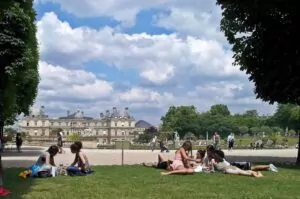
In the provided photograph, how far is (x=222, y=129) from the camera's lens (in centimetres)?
15750

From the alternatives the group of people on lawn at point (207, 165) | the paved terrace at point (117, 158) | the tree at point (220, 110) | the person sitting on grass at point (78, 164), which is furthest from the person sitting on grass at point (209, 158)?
the tree at point (220, 110)

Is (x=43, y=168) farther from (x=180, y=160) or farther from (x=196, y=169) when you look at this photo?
(x=196, y=169)

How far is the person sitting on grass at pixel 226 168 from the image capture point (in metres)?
16.0

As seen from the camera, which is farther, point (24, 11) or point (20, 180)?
point (24, 11)

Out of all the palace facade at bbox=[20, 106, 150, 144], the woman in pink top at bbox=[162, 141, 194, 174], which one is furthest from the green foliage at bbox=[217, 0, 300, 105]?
the palace facade at bbox=[20, 106, 150, 144]

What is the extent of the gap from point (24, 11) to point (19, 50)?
2.21 meters

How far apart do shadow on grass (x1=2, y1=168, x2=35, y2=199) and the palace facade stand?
125 m

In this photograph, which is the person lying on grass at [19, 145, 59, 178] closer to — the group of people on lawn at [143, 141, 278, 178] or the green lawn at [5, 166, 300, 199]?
the green lawn at [5, 166, 300, 199]

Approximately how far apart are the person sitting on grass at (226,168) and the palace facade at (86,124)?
124 metres

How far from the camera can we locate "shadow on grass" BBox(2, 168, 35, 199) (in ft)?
38.9

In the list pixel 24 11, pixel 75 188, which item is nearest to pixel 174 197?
pixel 75 188

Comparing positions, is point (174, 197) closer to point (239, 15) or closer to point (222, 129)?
point (239, 15)

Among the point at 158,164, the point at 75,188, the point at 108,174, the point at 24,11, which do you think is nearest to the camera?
the point at 75,188

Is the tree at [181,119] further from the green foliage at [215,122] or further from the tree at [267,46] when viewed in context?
the tree at [267,46]
